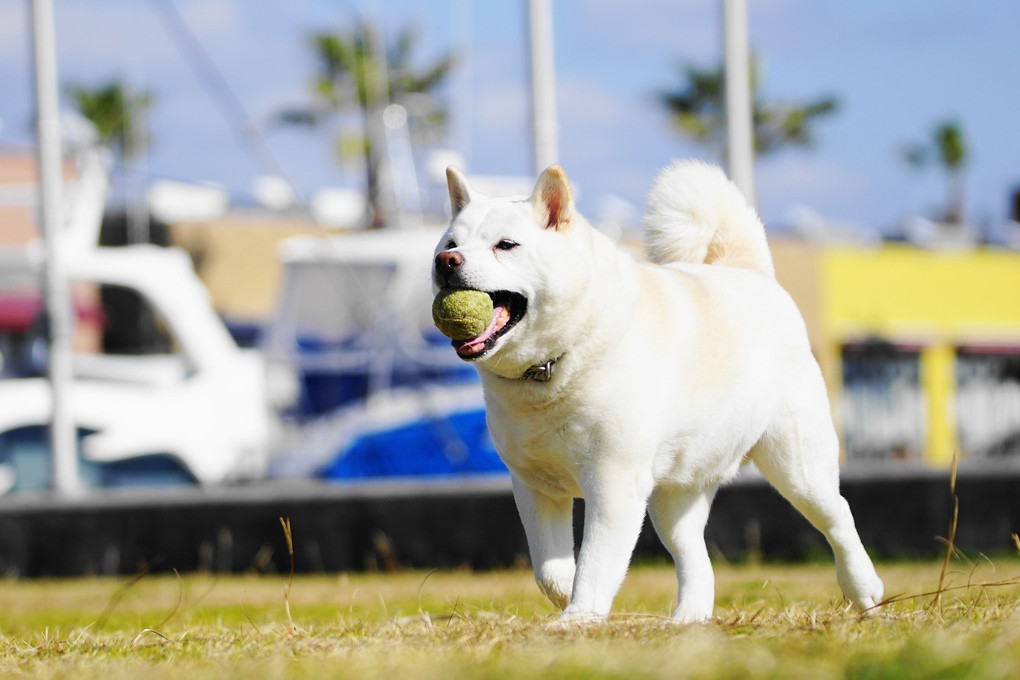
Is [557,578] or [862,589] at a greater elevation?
[557,578]

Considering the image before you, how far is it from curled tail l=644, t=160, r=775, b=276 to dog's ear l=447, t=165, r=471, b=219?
105 centimetres

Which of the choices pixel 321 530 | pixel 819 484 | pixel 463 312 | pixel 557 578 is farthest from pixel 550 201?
pixel 321 530

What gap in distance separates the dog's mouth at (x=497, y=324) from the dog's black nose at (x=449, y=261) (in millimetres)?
146

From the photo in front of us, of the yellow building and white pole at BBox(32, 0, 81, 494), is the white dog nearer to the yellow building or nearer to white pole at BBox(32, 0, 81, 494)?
white pole at BBox(32, 0, 81, 494)

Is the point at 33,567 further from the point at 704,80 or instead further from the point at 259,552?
the point at 704,80

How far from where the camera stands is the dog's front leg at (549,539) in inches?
163

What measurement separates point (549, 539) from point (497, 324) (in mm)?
797

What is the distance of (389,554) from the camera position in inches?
370

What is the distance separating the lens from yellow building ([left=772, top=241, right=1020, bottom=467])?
30281mm

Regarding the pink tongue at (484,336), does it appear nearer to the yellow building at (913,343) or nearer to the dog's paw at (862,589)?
the dog's paw at (862,589)

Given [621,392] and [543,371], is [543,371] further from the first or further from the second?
[621,392]

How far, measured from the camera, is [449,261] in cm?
382

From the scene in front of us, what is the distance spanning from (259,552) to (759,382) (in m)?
5.93

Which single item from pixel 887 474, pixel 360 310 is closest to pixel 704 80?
pixel 360 310
